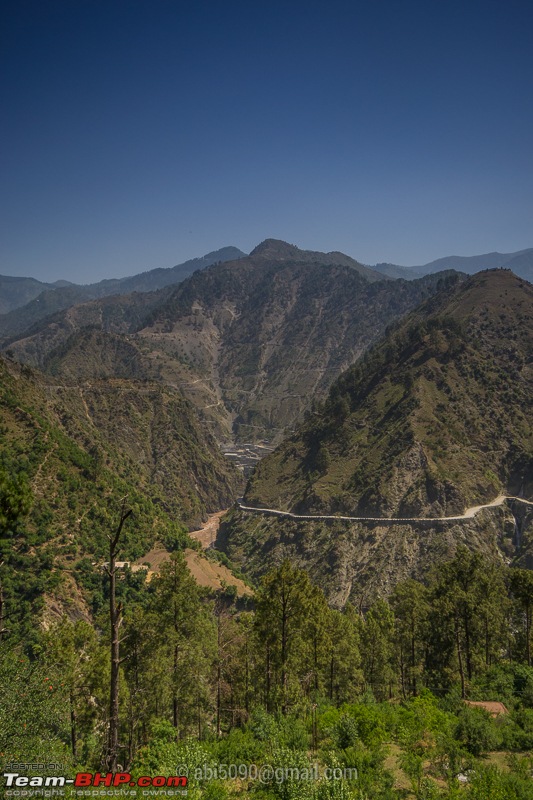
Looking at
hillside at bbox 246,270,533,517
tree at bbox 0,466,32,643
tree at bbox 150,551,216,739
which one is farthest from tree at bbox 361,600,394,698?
hillside at bbox 246,270,533,517

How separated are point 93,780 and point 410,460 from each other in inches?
4059

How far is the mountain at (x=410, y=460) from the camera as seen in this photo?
96.1m

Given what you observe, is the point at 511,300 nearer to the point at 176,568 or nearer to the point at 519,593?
the point at 519,593

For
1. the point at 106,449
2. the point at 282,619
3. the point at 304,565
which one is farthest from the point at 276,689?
the point at 106,449

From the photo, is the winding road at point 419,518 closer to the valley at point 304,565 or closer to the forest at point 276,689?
the valley at point 304,565

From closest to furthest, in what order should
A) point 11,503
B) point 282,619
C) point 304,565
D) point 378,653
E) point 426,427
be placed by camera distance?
point 11,503 → point 282,619 → point 378,653 → point 304,565 → point 426,427

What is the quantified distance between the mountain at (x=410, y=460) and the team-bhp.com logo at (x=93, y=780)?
81.6m

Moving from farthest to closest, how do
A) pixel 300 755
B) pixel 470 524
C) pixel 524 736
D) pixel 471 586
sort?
pixel 470 524 → pixel 471 586 → pixel 524 736 → pixel 300 755

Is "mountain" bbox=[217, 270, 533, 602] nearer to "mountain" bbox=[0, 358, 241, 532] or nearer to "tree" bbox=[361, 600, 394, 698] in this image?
"mountain" bbox=[0, 358, 241, 532]

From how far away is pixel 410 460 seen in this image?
10962cm

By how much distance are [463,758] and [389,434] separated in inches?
4090

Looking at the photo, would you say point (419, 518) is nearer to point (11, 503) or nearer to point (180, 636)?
Result: point (180, 636)

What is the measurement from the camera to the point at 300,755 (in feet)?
50.1

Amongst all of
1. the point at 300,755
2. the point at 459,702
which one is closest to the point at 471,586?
the point at 459,702
